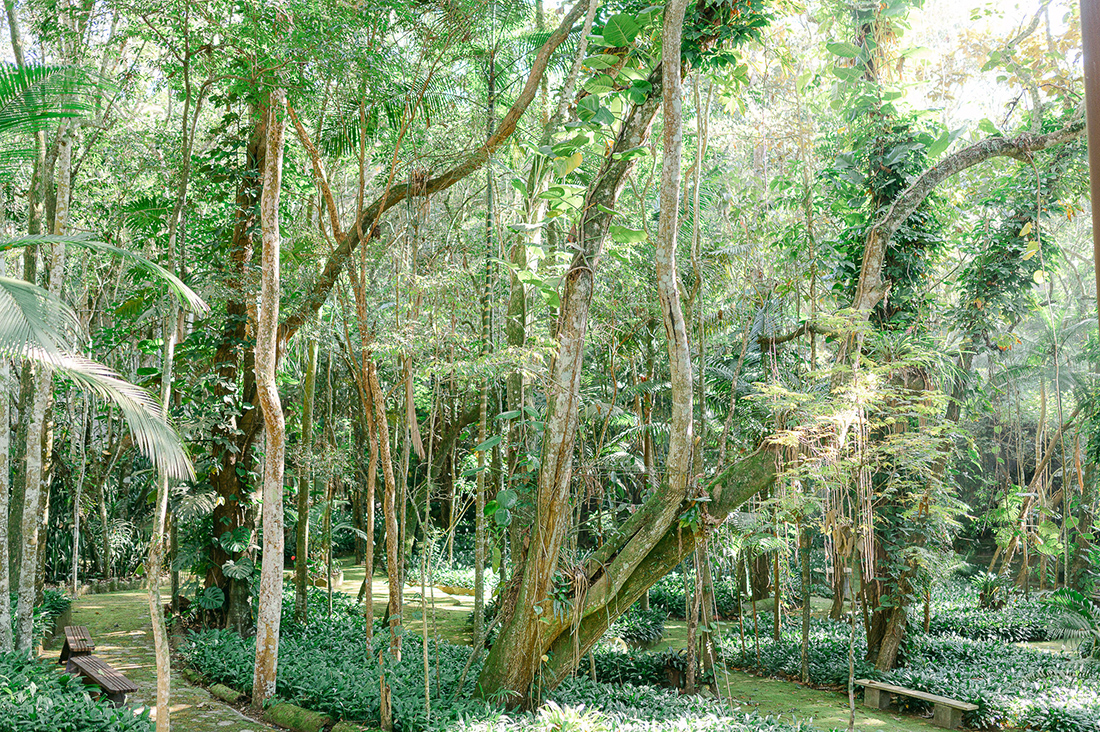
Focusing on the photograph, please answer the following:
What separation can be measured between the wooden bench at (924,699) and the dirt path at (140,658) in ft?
21.3

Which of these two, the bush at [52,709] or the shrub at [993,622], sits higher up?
the bush at [52,709]

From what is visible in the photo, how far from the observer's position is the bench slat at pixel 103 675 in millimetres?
5645

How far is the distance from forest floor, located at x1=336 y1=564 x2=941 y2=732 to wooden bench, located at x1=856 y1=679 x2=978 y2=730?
0.11m

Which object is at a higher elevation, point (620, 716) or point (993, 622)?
point (620, 716)

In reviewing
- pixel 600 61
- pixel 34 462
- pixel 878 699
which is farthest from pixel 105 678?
pixel 878 699

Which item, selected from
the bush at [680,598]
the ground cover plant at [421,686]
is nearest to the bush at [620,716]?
the ground cover plant at [421,686]

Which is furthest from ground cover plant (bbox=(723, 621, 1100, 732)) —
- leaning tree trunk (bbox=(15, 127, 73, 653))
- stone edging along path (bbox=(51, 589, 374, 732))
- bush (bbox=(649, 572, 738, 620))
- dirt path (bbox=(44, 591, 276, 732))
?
leaning tree trunk (bbox=(15, 127, 73, 653))

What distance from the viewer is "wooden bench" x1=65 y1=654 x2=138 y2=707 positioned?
222 inches

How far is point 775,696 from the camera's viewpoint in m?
8.24

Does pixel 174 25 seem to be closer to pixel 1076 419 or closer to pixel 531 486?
pixel 531 486

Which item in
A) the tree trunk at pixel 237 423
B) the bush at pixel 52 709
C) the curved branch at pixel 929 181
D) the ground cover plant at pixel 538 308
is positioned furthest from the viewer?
the tree trunk at pixel 237 423

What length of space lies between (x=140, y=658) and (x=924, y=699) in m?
8.62

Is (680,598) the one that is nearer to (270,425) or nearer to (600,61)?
(270,425)

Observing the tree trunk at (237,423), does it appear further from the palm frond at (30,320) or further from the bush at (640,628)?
the bush at (640,628)
